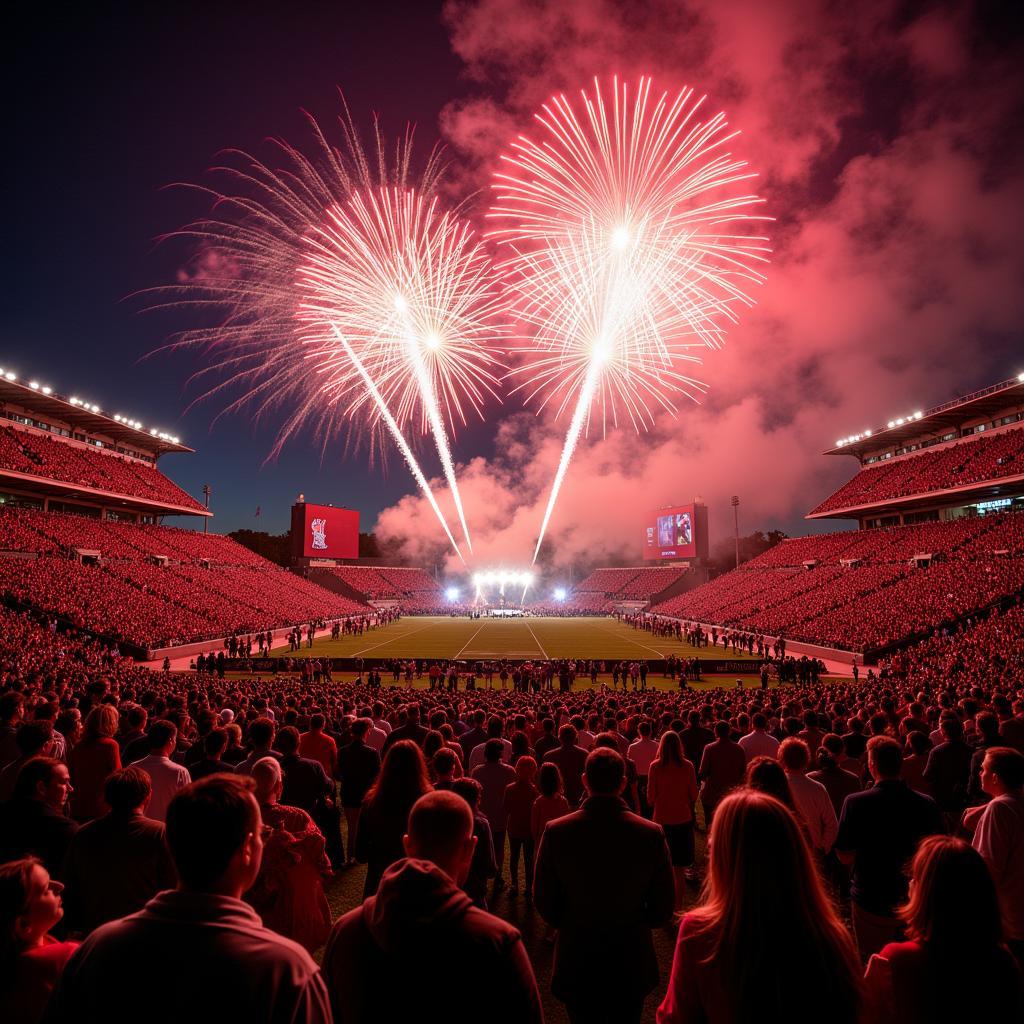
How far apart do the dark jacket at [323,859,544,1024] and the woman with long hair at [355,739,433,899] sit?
2229mm

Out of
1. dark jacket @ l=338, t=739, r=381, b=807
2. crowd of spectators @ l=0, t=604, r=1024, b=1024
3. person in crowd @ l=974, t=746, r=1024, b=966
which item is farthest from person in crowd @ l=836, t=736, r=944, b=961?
dark jacket @ l=338, t=739, r=381, b=807

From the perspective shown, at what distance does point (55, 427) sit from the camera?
2354 inches

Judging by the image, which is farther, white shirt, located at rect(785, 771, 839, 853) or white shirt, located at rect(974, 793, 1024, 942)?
white shirt, located at rect(785, 771, 839, 853)

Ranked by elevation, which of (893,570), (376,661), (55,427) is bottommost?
(376,661)

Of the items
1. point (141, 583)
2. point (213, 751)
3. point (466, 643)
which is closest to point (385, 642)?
point (466, 643)

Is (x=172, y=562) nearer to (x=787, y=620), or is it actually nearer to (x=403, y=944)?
(x=787, y=620)

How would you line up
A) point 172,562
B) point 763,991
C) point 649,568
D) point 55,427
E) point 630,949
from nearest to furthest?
point 763,991 → point 630,949 → point 172,562 → point 55,427 → point 649,568

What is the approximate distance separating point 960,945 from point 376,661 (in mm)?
34453

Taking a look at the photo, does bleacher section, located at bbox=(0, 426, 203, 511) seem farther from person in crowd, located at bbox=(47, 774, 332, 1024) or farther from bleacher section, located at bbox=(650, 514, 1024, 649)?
bleacher section, located at bbox=(650, 514, 1024, 649)

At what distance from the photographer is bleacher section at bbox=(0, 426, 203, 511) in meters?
48.7

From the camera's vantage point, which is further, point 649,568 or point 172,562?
point 649,568

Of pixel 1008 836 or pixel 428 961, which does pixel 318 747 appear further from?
pixel 1008 836

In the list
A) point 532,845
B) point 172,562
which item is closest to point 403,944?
point 532,845

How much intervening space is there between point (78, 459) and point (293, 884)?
218 feet
